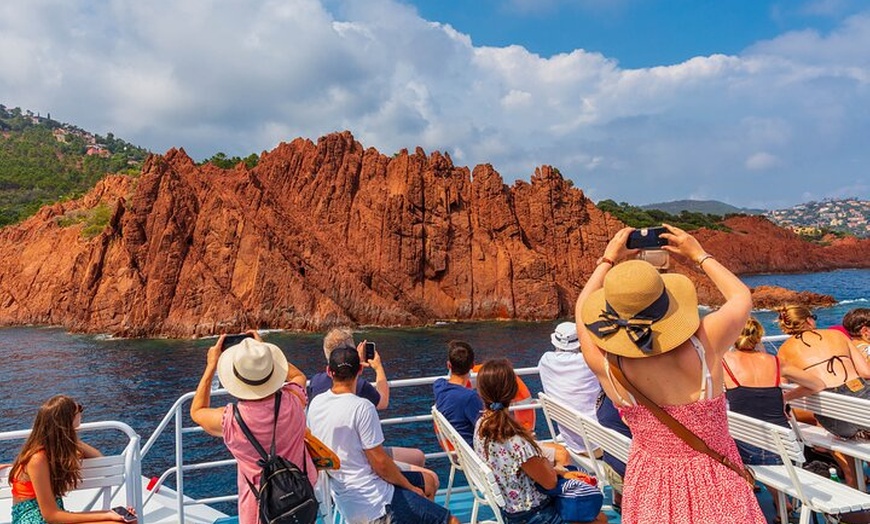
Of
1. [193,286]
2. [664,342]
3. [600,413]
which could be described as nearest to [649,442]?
[664,342]

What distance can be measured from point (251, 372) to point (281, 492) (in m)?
0.65

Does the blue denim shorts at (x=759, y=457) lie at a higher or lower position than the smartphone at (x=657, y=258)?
lower

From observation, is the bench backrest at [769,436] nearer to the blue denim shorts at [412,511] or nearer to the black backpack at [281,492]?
the blue denim shorts at [412,511]

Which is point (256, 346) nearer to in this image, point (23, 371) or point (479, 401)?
point (479, 401)

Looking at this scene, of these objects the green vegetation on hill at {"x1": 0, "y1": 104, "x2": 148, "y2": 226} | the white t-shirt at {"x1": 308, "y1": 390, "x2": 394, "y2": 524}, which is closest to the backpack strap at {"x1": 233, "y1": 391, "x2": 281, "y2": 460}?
the white t-shirt at {"x1": 308, "y1": 390, "x2": 394, "y2": 524}

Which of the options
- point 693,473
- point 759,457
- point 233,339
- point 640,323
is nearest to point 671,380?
point 640,323

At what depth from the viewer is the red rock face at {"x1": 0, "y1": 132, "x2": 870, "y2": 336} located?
44719mm

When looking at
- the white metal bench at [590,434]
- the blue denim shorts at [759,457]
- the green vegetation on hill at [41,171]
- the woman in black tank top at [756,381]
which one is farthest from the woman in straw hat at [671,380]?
the green vegetation on hill at [41,171]

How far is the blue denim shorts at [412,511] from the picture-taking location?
3609 mm

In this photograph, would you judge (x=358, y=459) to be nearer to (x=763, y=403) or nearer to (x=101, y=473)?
(x=101, y=473)

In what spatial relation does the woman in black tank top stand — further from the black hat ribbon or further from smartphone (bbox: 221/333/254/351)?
Result: smartphone (bbox: 221/333/254/351)

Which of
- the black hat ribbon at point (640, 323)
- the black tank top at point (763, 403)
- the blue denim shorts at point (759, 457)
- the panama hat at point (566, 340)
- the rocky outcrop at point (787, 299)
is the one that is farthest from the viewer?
the rocky outcrop at point (787, 299)

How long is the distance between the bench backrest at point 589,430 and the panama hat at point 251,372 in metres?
1.97

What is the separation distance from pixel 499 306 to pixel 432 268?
23.1 ft
